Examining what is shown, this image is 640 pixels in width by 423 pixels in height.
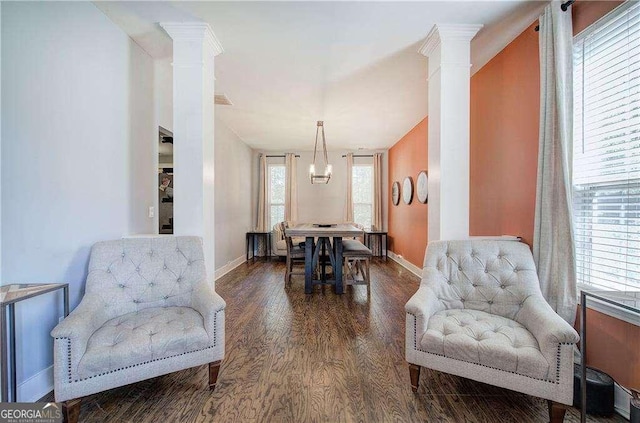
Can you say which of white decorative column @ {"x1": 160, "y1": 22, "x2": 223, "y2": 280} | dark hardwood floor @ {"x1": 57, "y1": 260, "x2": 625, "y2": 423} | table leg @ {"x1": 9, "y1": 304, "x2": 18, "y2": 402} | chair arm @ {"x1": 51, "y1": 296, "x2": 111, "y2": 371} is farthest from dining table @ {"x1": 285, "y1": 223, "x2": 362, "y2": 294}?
table leg @ {"x1": 9, "y1": 304, "x2": 18, "y2": 402}

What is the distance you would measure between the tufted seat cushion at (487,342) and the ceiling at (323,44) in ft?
7.21

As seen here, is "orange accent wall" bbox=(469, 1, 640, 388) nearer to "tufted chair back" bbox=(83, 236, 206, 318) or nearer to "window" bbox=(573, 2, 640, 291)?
"window" bbox=(573, 2, 640, 291)

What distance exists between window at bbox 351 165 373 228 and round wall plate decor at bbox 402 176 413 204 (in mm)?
1332

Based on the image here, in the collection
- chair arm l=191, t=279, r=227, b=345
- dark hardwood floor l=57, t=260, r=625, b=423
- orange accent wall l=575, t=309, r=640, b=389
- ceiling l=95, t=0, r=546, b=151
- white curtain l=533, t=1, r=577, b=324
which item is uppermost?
ceiling l=95, t=0, r=546, b=151

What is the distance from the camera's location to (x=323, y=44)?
2.46 metres

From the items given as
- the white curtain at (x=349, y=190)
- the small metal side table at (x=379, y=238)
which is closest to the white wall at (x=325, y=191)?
the white curtain at (x=349, y=190)

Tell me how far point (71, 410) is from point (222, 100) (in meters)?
3.34

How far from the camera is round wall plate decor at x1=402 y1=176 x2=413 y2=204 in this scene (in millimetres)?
5059

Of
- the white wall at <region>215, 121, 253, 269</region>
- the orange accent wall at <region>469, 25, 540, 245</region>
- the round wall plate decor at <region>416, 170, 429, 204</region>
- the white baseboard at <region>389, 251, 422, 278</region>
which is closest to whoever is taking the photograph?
the orange accent wall at <region>469, 25, 540, 245</region>

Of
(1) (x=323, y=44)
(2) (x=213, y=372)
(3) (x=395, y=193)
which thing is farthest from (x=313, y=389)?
(3) (x=395, y=193)

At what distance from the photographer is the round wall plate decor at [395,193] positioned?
591cm

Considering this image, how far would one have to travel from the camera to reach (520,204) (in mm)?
2293

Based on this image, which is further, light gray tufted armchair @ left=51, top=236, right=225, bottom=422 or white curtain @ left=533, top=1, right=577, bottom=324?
white curtain @ left=533, top=1, right=577, bottom=324

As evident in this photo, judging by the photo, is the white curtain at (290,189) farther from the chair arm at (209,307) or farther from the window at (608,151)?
the window at (608,151)
